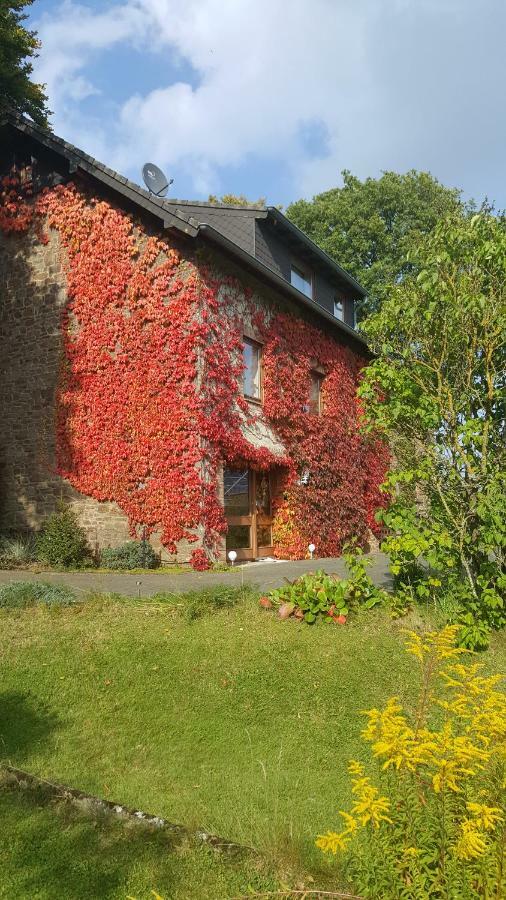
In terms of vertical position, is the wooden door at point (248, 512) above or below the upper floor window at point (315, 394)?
below

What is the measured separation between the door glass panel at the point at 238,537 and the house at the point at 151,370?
58mm

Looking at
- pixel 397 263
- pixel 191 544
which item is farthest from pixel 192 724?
pixel 397 263

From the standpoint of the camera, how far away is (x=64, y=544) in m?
12.4

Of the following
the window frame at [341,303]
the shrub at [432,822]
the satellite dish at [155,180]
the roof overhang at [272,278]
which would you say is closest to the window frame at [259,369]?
the roof overhang at [272,278]

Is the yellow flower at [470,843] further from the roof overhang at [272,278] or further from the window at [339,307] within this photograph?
the window at [339,307]

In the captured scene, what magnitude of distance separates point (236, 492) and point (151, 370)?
3.15 meters

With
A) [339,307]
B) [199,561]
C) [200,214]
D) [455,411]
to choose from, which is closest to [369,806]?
[455,411]

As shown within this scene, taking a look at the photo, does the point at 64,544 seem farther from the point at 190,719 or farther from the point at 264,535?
the point at 190,719

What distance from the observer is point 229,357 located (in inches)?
526

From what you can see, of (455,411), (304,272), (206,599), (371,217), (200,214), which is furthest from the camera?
(371,217)

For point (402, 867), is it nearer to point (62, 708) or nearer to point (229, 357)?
point (62, 708)

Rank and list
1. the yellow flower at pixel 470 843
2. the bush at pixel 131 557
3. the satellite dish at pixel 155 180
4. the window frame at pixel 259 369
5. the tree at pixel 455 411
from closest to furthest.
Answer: the yellow flower at pixel 470 843 → the tree at pixel 455 411 → the bush at pixel 131 557 → the window frame at pixel 259 369 → the satellite dish at pixel 155 180

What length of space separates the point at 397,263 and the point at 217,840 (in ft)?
99.6

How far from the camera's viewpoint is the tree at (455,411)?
6.11m
